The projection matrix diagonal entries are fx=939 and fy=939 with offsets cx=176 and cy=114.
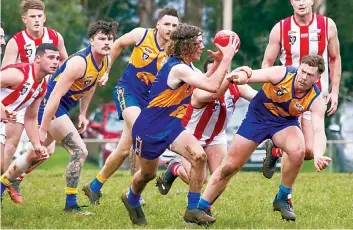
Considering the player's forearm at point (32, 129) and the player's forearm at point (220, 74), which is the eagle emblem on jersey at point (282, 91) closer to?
the player's forearm at point (220, 74)

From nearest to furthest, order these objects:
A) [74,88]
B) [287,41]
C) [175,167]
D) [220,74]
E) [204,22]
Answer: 1. [220,74]
2. [74,88]
3. [287,41]
4. [175,167]
5. [204,22]

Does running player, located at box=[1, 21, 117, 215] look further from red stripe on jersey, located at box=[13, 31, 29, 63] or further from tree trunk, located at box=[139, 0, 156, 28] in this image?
tree trunk, located at box=[139, 0, 156, 28]

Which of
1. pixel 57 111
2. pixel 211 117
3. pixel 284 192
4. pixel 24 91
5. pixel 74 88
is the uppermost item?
pixel 24 91

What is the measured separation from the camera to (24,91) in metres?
10.0

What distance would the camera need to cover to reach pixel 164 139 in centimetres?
934

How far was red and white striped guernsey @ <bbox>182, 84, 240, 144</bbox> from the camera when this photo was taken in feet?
35.7

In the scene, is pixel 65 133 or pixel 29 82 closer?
pixel 29 82

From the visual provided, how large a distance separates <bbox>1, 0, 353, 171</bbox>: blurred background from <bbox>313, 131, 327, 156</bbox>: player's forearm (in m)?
14.5

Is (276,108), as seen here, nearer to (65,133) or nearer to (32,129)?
(65,133)

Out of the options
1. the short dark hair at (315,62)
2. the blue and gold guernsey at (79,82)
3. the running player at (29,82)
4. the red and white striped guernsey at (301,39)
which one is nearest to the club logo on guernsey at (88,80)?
the blue and gold guernsey at (79,82)

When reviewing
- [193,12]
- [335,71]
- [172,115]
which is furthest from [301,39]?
[193,12]

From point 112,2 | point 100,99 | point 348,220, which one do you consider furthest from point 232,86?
point 112,2

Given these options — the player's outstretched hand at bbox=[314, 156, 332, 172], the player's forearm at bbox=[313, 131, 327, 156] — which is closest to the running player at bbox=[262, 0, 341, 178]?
the player's forearm at bbox=[313, 131, 327, 156]

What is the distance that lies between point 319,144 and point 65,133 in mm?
3139
